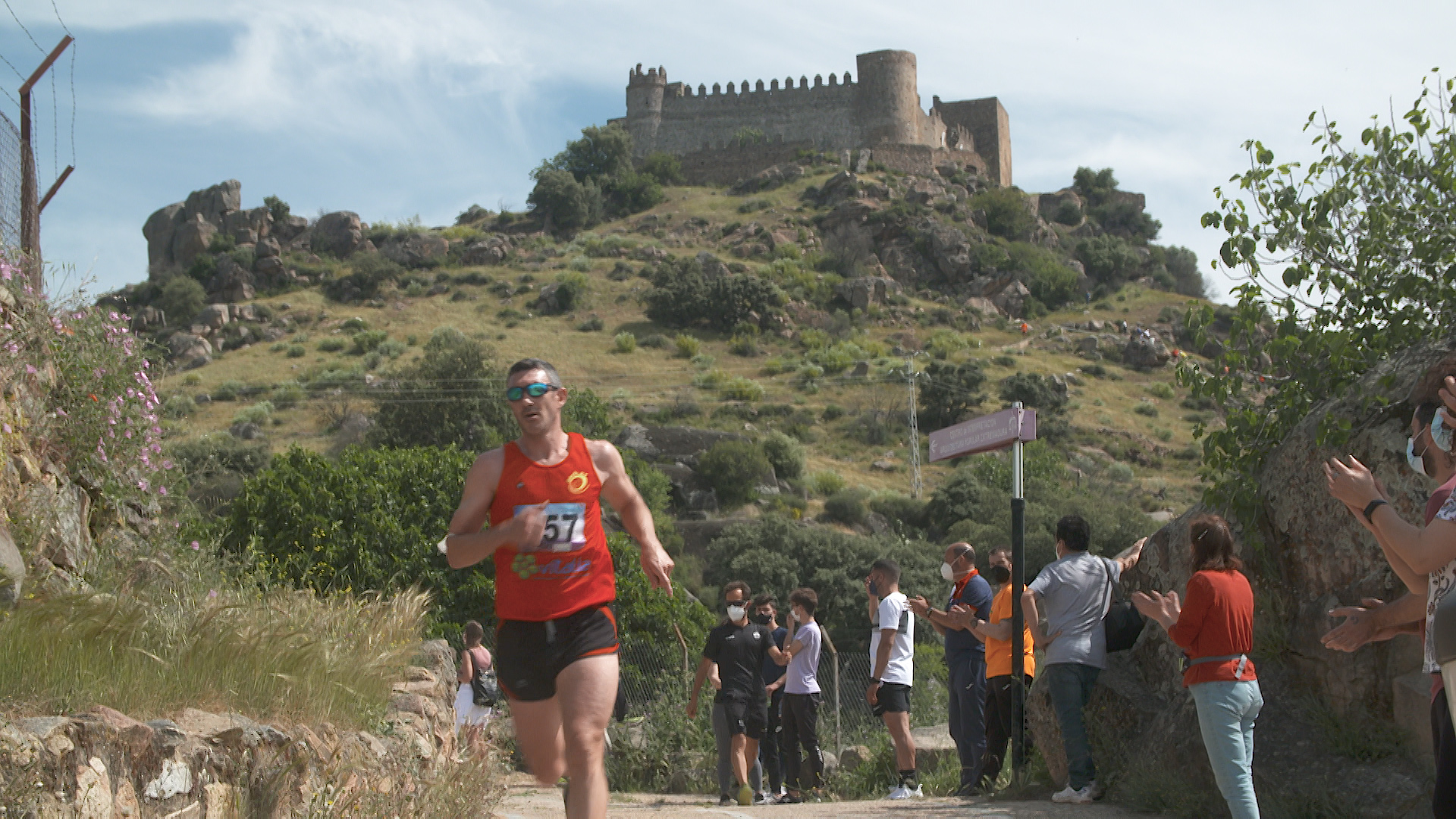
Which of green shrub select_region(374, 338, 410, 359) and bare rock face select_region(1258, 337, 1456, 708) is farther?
green shrub select_region(374, 338, 410, 359)

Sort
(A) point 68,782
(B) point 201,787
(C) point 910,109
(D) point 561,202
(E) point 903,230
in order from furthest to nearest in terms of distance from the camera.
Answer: (C) point 910,109
(D) point 561,202
(E) point 903,230
(B) point 201,787
(A) point 68,782

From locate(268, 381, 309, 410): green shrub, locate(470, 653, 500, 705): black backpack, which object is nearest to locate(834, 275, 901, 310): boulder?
locate(268, 381, 309, 410): green shrub

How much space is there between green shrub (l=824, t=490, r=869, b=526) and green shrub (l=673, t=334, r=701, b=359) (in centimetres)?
2145

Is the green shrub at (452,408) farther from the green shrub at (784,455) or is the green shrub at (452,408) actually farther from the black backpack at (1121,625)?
the black backpack at (1121,625)

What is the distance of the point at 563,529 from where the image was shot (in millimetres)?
4281

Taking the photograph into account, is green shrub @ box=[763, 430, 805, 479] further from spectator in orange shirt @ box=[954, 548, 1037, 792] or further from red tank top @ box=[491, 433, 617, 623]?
red tank top @ box=[491, 433, 617, 623]

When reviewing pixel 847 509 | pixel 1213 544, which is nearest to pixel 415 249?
pixel 847 509

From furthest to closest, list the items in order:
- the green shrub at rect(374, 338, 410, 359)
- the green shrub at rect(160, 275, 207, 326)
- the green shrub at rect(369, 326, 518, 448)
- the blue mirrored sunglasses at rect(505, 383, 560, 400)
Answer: the green shrub at rect(160, 275, 207, 326)
the green shrub at rect(374, 338, 410, 359)
the green shrub at rect(369, 326, 518, 448)
the blue mirrored sunglasses at rect(505, 383, 560, 400)

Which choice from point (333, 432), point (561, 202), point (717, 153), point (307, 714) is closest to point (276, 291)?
point (561, 202)

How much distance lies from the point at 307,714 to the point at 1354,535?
4.89 meters

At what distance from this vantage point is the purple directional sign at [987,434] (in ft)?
23.7

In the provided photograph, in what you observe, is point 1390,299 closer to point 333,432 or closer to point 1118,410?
point 333,432

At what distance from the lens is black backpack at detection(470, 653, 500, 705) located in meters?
10.0

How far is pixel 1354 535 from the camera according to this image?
19.2ft
